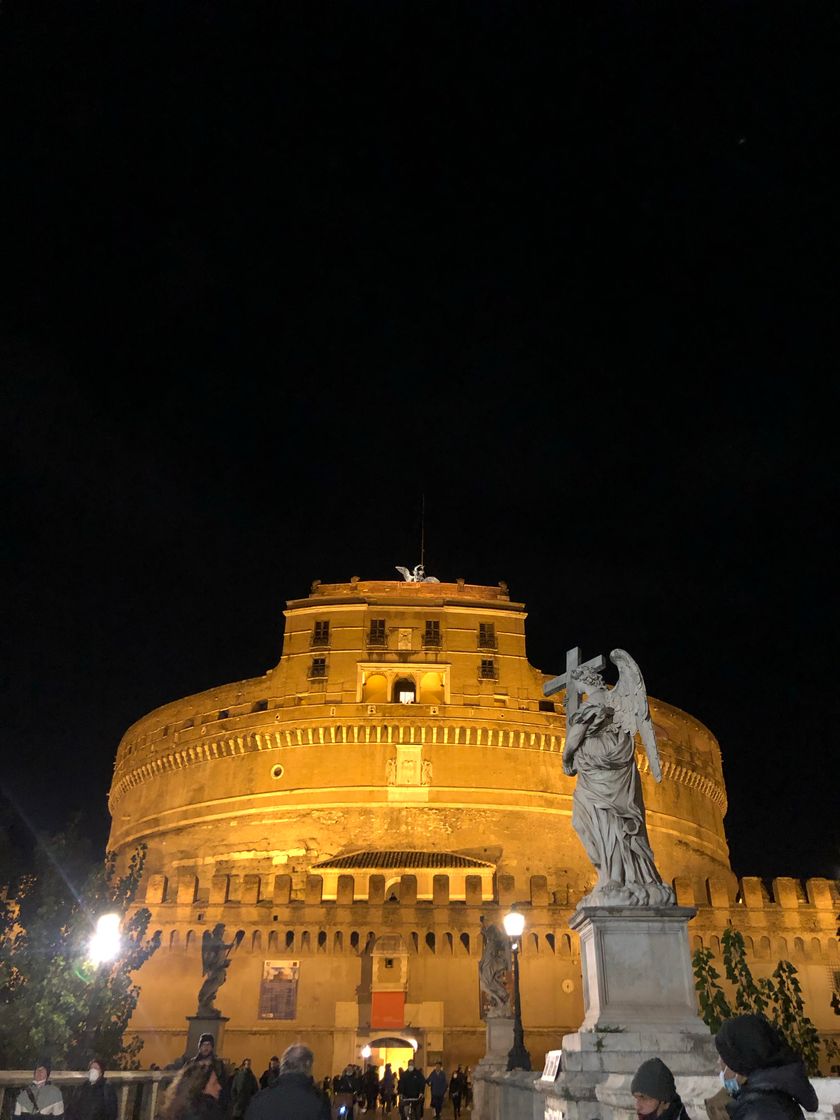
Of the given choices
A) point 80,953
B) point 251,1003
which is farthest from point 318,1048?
point 80,953

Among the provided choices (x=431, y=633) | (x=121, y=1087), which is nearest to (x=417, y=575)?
(x=431, y=633)

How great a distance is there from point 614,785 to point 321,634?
107ft

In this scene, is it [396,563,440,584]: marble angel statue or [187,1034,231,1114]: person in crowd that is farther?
[396,563,440,584]: marble angel statue

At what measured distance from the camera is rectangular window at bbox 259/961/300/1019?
2512 cm

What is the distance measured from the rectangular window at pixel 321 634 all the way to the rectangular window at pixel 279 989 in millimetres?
15604

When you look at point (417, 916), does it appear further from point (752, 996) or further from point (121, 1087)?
point (121, 1087)

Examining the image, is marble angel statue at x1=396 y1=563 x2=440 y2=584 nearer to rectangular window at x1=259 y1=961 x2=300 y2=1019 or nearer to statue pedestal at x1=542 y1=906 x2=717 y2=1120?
rectangular window at x1=259 y1=961 x2=300 y2=1019

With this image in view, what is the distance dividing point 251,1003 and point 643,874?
2179 cm

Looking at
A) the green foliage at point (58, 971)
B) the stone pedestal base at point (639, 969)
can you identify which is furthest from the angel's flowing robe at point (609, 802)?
the green foliage at point (58, 971)

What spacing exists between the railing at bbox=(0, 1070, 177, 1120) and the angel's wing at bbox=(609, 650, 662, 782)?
209 inches

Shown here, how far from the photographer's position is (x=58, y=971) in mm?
15945

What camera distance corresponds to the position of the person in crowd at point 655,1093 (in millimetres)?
3516

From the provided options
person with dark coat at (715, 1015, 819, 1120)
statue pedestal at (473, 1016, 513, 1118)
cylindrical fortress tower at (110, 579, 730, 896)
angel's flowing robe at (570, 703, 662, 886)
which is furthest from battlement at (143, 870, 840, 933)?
person with dark coat at (715, 1015, 819, 1120)

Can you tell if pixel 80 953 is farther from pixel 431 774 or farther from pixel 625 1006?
pixel 431 774
